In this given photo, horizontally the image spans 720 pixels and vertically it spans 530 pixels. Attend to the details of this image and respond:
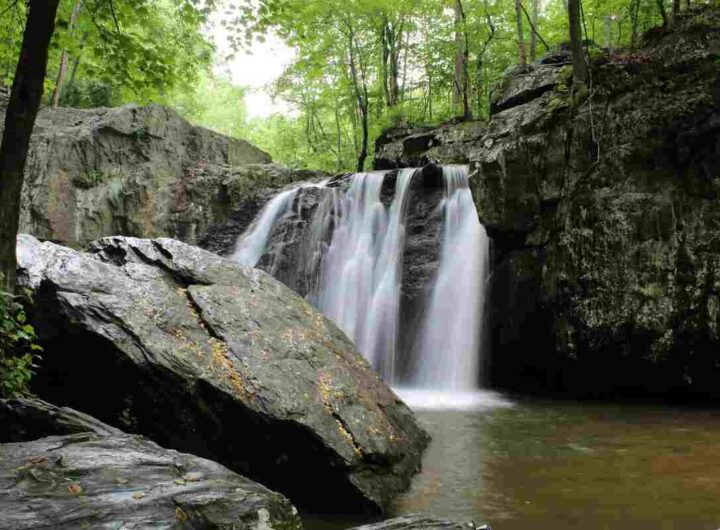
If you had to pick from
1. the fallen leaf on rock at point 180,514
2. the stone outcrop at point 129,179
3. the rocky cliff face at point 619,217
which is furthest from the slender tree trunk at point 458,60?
the fallen leaf on rock at point 180,514

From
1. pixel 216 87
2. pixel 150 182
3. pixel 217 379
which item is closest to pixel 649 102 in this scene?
pixel 217 379

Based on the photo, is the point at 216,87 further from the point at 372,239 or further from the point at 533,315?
the point at 533,315

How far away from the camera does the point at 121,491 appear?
3.00 meters

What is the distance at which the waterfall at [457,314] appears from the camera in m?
10.4

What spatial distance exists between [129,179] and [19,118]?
10.7 m

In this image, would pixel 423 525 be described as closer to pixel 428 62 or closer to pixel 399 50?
pixel 428 62

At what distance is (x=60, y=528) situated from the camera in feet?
8.49

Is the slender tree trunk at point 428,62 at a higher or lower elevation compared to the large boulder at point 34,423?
higher

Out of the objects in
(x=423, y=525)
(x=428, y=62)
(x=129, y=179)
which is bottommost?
(x=423, y=525)

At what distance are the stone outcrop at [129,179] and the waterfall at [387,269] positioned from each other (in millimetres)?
2037

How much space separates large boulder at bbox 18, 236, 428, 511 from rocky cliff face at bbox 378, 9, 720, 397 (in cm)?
502

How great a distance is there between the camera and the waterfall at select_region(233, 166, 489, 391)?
10594 mm

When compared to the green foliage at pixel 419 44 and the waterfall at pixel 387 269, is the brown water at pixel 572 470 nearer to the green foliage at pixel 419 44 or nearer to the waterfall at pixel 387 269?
the waterfall at pixel 387 269

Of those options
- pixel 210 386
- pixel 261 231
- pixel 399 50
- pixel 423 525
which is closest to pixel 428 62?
pixel 399 50
